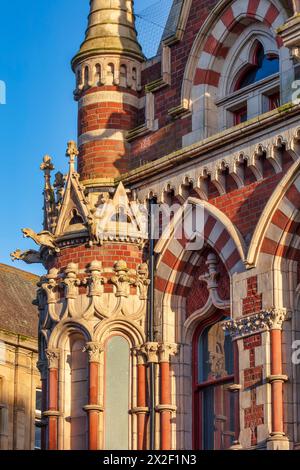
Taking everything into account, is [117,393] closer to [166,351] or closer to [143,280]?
[166,351]

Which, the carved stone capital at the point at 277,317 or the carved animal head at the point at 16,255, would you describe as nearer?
the carved stone capital at the point at 277,317

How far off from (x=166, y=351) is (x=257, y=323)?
110 inches

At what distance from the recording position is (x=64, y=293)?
124ft

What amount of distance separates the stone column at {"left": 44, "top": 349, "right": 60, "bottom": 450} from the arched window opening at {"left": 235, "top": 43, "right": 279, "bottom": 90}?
6370 millimetres

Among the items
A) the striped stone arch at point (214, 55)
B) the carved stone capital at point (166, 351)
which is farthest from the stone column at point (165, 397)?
the striped stone arch at point (214, 55)

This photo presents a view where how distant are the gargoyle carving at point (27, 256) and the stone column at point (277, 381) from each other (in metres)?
6.74

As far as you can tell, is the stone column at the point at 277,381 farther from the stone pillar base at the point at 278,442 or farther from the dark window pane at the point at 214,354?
the dark window pane at the point at 214,354

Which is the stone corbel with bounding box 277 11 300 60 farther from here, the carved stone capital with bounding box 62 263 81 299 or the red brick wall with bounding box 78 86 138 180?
the carved stone capital with bounding box 62 263 81 299

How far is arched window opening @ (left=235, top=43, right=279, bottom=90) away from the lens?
37.0 metres

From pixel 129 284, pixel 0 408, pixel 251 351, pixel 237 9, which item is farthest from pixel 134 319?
pixel 0 408

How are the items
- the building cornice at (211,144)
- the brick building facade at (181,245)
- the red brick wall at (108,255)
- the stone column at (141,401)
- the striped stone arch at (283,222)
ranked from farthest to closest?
the red brick wall at (108,255) → the stone column at (141,401) → the building cornice at (211,144) → the brick building facade at (181,245) → the striped stone arch at (283,222)

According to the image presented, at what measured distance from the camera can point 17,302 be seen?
55312mm

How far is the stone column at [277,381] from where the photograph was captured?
3359 cm
